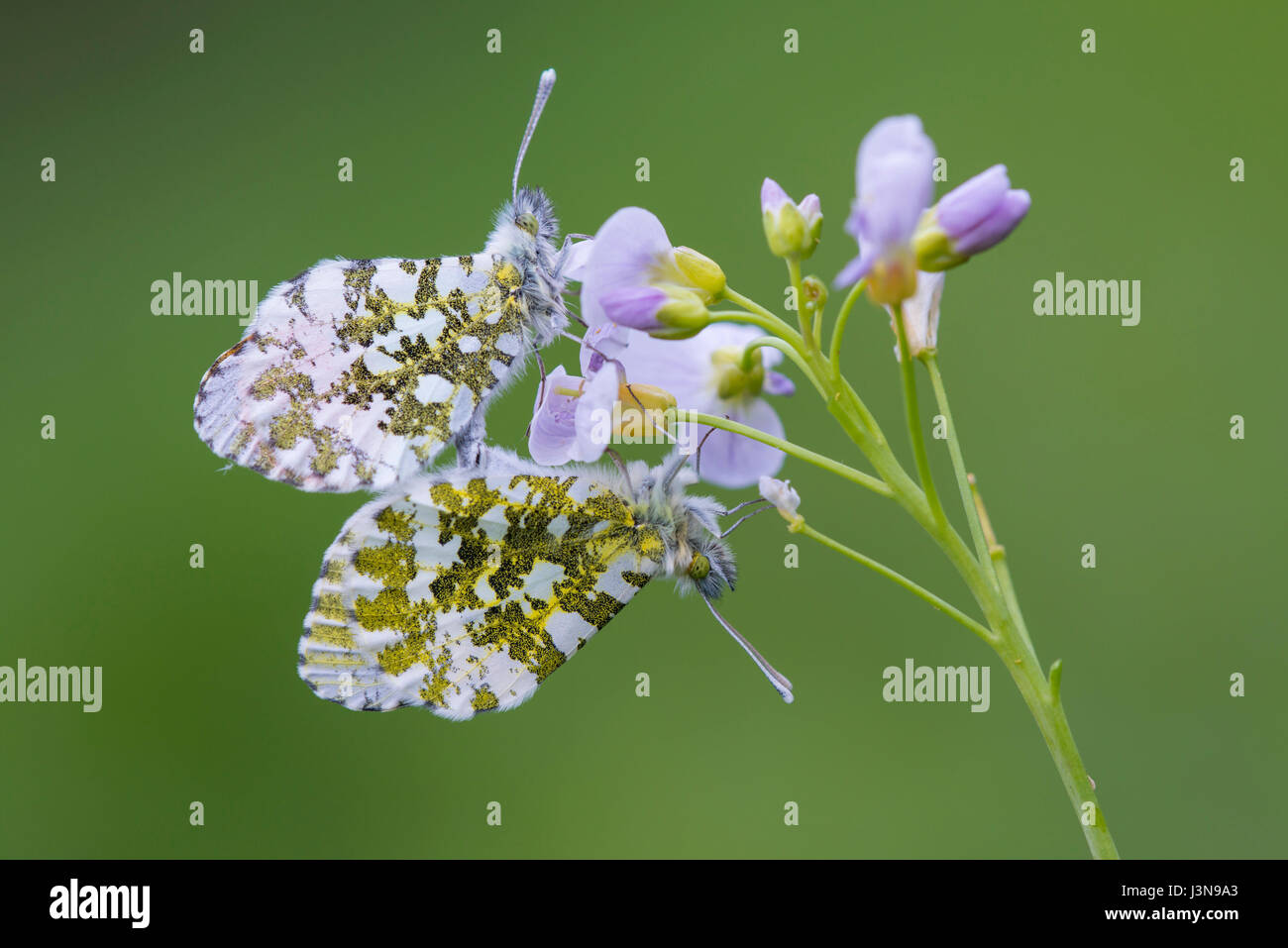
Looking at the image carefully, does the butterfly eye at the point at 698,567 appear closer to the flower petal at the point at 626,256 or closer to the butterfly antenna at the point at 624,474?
the butterfly antenna at the point at 624,474

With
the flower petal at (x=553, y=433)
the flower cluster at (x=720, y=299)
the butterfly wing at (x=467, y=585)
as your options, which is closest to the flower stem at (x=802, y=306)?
the flower cluster at (x=720, y=299)

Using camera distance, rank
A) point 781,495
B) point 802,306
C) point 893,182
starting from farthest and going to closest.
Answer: point 781,495
point 802,306
point 893,182

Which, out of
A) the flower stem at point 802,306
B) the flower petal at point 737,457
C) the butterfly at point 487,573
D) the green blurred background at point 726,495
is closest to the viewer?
the flower stem at point 802,306

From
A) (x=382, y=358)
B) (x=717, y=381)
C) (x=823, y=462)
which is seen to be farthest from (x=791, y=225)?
(x=382, y=358)

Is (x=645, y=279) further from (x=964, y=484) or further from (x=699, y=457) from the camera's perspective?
(x=964, y=484)

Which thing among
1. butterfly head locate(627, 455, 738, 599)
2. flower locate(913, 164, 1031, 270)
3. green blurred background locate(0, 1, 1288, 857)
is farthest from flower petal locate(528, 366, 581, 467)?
green blurred background locate(0, 1, 1288, 857)

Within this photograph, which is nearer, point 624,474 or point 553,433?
point 553,433
